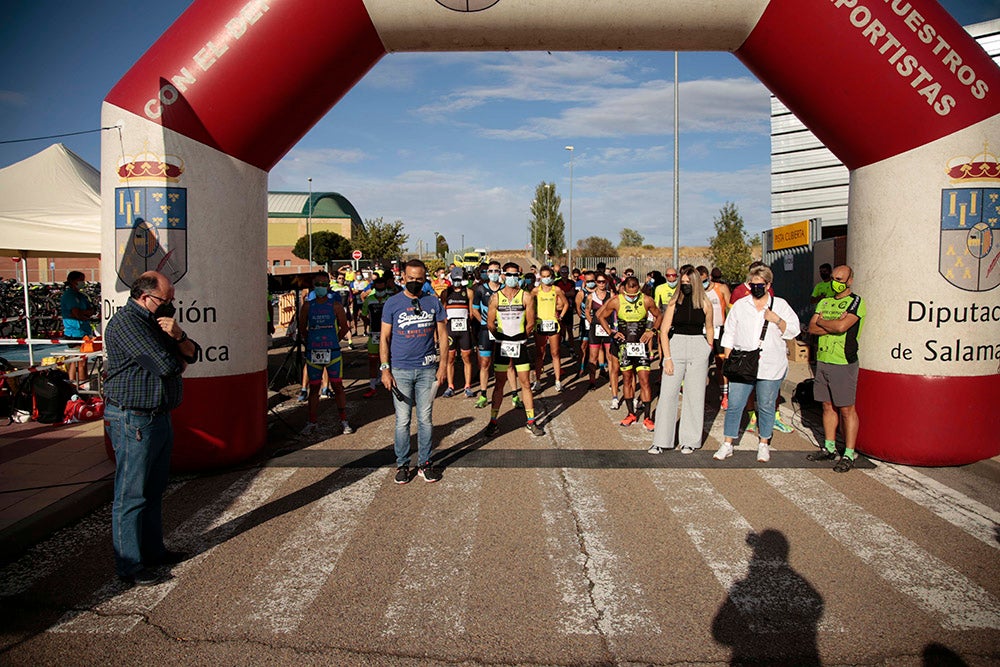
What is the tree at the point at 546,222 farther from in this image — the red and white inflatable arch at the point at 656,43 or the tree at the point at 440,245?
the red and white inflatable arch at the point at 656,43

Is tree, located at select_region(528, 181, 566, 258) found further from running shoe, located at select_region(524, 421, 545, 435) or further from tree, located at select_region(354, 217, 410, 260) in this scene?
running shoe, located at select_region(524, 421, 545, 435)

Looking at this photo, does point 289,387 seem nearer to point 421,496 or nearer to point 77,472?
point 77,472

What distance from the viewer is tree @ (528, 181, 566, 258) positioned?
67.4m

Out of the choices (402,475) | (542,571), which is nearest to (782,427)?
(402,475)

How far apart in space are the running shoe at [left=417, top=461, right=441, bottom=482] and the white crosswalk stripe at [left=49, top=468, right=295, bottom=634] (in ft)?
4.41

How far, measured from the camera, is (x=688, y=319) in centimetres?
696

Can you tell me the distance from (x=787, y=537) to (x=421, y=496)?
9.97ft

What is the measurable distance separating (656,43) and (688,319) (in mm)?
2968

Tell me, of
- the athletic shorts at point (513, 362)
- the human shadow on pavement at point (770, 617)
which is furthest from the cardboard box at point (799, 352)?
the human shadow on pavement at point (770, 617)

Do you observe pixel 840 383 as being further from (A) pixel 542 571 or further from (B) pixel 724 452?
(A) pixel 542 571

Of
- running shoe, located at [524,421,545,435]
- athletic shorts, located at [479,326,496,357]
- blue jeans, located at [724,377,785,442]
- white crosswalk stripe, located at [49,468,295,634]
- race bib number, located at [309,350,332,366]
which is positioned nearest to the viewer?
white crosswalk stripe, located at [49,468,295,634]

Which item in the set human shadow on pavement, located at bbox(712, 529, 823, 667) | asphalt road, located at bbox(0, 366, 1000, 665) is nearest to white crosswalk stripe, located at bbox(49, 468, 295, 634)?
asphalt road, located at bbox(0, 366, 1000, 665)

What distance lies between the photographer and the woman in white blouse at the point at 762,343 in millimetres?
6766

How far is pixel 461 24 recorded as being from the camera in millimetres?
6660
